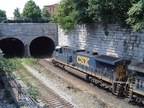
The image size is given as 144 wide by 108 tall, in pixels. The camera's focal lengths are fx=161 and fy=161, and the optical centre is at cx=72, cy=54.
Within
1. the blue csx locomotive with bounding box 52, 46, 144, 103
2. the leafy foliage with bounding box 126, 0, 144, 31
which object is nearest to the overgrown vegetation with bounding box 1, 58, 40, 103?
the blue csx locomotive with bounding box 52, 46, 144, 103

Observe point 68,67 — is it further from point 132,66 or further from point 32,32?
point 32,32

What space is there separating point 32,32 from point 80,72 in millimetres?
14278

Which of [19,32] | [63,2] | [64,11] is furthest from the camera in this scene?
[19,32]

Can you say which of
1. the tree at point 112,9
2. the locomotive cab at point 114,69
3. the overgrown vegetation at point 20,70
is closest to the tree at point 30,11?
the overgrown vegetation at point 20,70

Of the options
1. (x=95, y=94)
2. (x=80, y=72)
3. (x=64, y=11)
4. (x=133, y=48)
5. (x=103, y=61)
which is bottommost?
(x=95, y=94)

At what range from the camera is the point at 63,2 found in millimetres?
21828

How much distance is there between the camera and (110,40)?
16.7 metres

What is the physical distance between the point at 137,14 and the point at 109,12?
12.4ft

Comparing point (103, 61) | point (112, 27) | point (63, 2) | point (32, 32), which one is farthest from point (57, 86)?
point (32, 32)

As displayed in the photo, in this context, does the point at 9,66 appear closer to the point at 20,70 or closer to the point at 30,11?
the point at 20,70

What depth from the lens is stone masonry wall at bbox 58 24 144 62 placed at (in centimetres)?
1401

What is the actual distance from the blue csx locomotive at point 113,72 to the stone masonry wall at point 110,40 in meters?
1.90

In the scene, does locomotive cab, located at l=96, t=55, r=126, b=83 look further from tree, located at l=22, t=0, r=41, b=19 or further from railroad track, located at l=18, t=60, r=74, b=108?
tree, located at l=22, t=0, r=41, b=19

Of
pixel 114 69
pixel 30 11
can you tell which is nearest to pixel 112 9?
pixel 114 69
